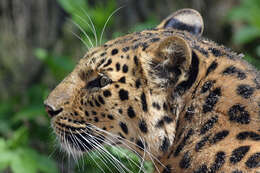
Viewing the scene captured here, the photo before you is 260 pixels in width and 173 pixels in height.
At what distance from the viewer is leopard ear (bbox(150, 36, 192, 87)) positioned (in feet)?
14.0

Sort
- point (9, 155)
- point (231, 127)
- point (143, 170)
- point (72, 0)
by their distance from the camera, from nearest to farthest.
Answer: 1. point (231, 127)
2. point (143, 170)
3. point (9, 155)
4. point (72, 0)

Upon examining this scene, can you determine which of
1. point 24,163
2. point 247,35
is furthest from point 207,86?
point 247,35

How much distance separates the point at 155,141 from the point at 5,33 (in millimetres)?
7274

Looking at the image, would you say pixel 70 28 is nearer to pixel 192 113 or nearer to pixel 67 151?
pixel 67 151

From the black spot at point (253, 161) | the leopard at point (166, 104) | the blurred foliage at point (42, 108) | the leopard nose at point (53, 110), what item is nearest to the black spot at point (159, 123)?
the leopard at point (166, 104)

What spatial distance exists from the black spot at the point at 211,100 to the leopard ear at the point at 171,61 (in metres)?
0.26

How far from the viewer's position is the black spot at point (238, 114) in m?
4.05

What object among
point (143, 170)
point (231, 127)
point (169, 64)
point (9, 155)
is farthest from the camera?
point (9, 155)

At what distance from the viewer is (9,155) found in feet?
24.4

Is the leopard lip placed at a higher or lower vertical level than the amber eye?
lower

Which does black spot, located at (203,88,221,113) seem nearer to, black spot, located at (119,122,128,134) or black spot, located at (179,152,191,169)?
black spot, located at (179,152,191,169)

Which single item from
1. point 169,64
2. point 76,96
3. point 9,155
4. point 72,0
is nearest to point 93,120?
point 76,96

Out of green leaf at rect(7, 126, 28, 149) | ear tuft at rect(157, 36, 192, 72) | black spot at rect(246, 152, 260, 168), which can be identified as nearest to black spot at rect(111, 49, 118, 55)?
ear tuft at rect(157, 36, 192, 72)

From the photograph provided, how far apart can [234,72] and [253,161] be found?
2.63ft
